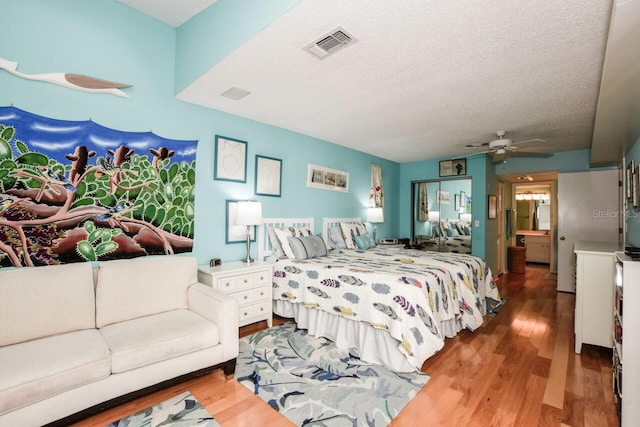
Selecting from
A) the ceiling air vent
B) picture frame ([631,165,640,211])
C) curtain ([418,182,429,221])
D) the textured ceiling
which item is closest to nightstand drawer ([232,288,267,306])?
the textured ceiling

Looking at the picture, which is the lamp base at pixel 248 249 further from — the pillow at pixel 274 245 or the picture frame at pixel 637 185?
the picture frame at pixel 637 185

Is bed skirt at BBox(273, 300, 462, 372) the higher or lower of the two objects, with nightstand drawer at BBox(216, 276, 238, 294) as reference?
lower

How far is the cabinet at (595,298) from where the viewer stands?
281 centimetres

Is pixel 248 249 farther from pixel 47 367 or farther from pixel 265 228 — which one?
pixel 47 367

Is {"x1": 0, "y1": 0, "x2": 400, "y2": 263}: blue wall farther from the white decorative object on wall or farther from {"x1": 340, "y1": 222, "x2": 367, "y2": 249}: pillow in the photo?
{"x1": 340, "y1": 222, "x2": 367, "y2": 249}: pillow

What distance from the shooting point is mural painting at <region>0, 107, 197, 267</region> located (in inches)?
86.7

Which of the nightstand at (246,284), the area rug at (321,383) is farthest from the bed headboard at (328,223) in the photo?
the area rug at (321,383)

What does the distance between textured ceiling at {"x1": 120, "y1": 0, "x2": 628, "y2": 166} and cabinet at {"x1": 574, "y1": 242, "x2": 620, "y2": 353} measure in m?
1.60

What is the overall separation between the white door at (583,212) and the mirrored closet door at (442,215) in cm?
151

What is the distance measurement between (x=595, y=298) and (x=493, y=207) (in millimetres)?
3517

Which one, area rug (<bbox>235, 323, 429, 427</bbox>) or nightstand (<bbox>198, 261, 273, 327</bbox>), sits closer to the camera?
area rug (<bbox>235, 323, 429, 427</bbox>)

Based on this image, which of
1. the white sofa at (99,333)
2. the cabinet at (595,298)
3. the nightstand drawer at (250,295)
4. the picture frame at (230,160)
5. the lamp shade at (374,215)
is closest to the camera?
the white sofa at (99,333)

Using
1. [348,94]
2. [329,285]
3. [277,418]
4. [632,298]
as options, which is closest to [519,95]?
[348,94]

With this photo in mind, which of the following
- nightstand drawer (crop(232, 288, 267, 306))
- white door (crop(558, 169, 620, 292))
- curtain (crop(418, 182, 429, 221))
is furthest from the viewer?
curtain (crop(418, 182, 429, 221))
